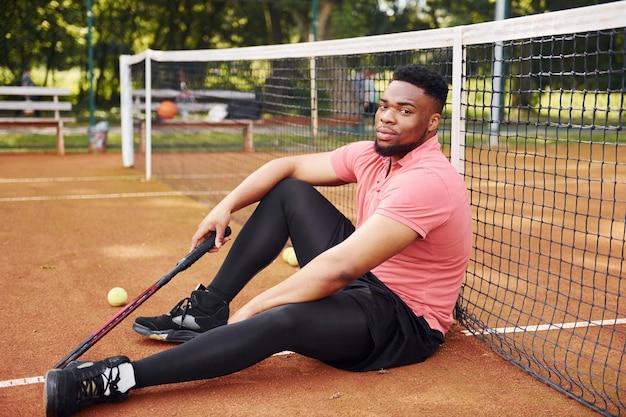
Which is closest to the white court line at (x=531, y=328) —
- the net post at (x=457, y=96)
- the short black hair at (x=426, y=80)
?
the net post at (x=457, y=96)

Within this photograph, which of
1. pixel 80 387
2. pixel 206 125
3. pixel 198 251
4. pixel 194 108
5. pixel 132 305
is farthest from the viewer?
pixel 206 125

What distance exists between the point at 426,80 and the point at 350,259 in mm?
765

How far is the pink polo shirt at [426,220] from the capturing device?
2.69 meters

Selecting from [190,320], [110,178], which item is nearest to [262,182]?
[190,320]

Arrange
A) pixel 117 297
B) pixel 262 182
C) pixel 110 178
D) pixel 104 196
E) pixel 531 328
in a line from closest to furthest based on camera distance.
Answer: pixel 262 182 < pixel 531 328 < pixel 117 297 < pixel 104 196 < pixel 110 178

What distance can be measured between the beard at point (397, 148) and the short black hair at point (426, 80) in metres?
0.18

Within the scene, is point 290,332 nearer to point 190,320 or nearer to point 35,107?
point 190,320

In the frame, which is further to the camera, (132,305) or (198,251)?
(198,251)

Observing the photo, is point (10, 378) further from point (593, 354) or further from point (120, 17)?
point (120, 17)

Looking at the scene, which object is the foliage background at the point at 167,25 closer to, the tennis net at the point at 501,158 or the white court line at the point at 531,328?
the tennis net at the point at 501,158

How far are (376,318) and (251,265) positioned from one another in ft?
2.32

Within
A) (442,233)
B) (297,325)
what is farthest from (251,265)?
(442,233)

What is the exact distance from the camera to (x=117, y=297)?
12.9ft

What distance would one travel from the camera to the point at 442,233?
2.82 m
